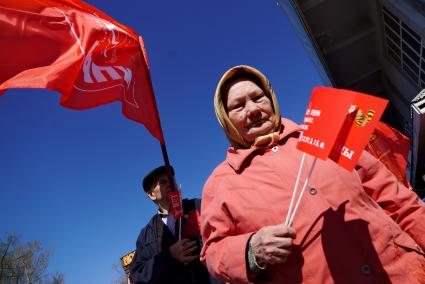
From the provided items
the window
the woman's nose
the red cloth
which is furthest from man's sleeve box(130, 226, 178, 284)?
the window

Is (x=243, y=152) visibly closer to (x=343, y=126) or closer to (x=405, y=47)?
(x=343, y=126)

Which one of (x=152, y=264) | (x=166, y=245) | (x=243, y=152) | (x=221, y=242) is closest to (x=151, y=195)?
(x=166, y=245)

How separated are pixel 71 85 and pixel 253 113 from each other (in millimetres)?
1876

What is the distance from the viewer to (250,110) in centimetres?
215

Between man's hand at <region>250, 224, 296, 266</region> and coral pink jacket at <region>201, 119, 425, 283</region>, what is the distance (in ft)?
0.39

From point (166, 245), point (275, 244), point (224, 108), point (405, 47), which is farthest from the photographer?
point (405, 47)

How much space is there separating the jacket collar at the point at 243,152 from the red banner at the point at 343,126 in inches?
15.4

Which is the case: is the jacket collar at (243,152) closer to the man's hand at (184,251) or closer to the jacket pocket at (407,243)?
the jacket pocket at (407,243)

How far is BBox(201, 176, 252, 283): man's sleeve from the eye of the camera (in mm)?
1630

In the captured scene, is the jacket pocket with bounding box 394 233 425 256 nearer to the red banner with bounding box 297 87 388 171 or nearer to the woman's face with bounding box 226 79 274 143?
the red banner with bounding box 297 87 388 171

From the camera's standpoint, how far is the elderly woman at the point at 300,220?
155 cm

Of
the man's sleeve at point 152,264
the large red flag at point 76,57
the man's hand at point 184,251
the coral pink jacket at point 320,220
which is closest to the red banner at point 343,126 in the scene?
the coral pink jacket at point 320,220

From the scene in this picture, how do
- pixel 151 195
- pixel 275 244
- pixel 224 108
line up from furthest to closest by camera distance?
pixel 151 195, pixel 224 108, pixel 275 244

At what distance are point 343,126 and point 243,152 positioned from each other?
63cm
